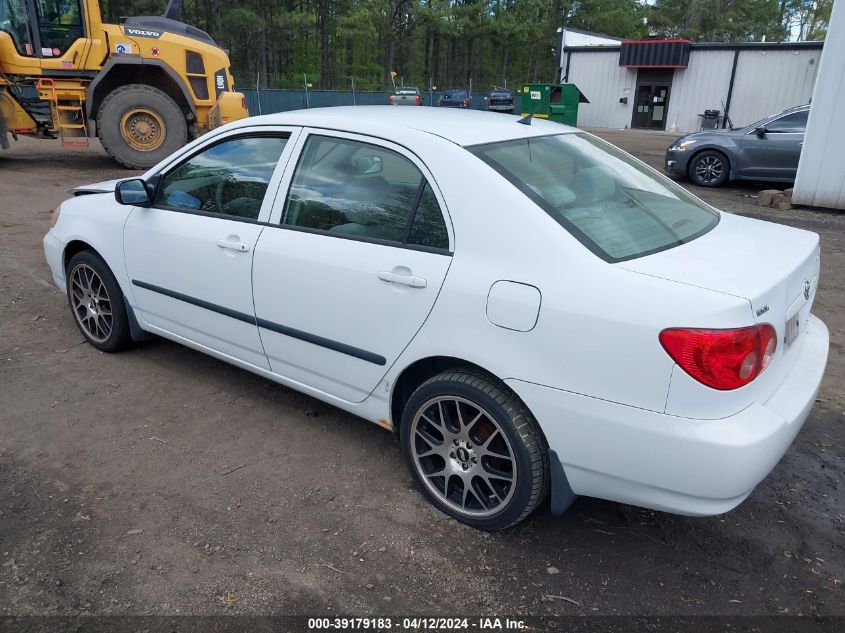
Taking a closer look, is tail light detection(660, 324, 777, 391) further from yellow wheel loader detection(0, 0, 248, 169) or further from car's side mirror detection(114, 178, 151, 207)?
yellow wheel loader detection(0, 0, 248, 169)

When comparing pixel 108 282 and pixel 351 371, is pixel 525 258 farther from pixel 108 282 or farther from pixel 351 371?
pixel 108 282

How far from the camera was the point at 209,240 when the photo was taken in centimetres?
346

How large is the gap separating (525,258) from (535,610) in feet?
4.15

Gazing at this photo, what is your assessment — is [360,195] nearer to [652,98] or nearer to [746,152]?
[746,152]

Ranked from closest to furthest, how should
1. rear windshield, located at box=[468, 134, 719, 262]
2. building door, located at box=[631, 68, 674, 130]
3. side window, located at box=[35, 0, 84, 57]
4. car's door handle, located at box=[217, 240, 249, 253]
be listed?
rear windshield, located at box=[468, 134, 719, 262]
car's door handle, located at box=[217, 240, 249, 253]
side window, located at box=[35, 0, 84, 57]
building door, located at box=[631, 68, 674, 130]

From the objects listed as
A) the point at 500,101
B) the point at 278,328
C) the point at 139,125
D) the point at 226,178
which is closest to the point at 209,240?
the point at 226,178

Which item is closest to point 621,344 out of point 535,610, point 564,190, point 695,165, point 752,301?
point 752,301

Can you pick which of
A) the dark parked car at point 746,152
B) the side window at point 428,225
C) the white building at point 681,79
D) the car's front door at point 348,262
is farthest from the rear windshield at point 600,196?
the white building at point 681,79

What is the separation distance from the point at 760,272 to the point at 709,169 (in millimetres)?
11147

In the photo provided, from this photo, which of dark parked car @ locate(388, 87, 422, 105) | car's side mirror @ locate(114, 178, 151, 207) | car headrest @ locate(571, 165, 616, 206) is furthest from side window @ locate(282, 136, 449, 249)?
dark parked car @ locate(388, 87, 422, 105)

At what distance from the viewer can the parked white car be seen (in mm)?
2205

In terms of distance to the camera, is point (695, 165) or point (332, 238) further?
point (695, 165)

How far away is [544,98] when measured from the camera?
83.5 feet

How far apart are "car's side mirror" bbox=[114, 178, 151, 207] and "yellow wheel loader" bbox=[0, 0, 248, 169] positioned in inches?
361
